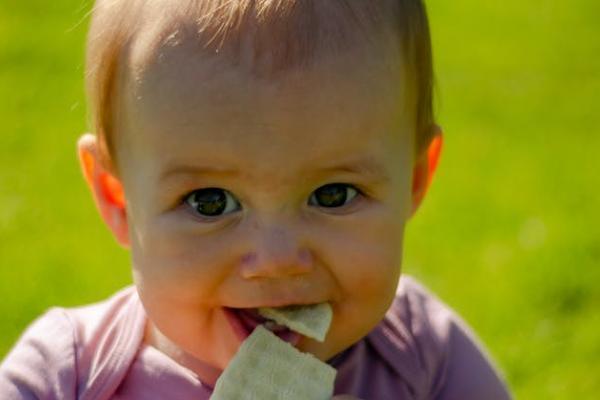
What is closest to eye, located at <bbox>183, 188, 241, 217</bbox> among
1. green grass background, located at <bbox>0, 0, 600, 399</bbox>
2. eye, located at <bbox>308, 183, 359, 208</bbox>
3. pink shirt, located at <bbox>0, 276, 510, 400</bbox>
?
eye, located at <bbox>308, 183, 359, 208</bbox>

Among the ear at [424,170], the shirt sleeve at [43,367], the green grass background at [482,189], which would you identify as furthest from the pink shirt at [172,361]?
the green grass background at [482,189]

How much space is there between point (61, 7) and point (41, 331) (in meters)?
3.79

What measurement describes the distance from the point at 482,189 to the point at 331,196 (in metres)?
2.55

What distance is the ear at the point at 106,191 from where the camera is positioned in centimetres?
277

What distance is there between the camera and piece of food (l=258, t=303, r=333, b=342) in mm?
2479

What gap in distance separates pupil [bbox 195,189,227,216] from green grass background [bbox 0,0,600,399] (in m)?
1.31

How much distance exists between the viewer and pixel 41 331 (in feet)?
9.27

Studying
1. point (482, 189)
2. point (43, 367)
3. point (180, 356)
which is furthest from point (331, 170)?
point (482, 189)

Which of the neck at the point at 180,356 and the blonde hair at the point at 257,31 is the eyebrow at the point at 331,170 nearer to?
the blonde hair at the point at 257,31

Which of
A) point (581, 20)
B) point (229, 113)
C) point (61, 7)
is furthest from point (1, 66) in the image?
point (229, 113)

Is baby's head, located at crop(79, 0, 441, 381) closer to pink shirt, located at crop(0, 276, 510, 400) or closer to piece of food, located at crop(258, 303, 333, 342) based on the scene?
piece of food, located at crop(258, 303, 333, 342)

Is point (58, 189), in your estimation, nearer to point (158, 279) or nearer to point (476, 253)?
point (476, 253)

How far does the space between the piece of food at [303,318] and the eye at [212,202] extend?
0.18 meters

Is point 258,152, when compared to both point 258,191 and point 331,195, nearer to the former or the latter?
point 258,191
